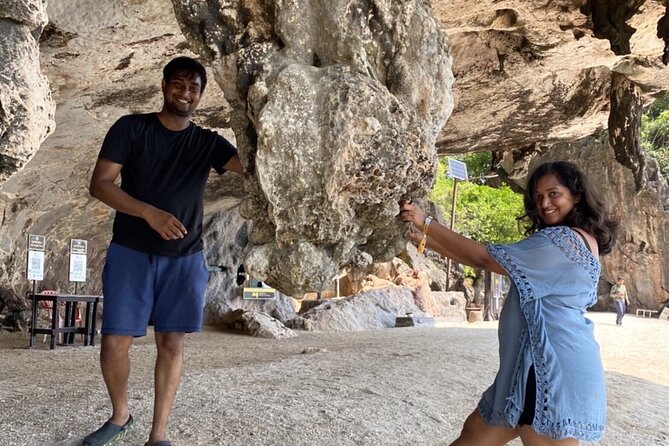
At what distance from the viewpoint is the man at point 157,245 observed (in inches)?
107

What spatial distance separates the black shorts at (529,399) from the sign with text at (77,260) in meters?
7.36

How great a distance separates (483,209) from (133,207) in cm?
2123

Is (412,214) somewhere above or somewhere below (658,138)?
below

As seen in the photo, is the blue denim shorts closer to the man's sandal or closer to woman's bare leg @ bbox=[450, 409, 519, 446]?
the man's sandal

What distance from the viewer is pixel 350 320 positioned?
11383 millimetres

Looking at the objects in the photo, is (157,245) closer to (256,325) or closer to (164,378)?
(164,378)

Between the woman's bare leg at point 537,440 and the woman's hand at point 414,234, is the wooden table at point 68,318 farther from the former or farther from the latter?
the woman's bare leg at point 537,440

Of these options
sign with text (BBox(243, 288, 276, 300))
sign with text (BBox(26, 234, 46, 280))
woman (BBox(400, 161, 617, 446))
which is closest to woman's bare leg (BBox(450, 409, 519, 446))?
woman (BBox(400, 161, 617, 446))

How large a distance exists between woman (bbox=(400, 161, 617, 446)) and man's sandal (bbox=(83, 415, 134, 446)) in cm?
155

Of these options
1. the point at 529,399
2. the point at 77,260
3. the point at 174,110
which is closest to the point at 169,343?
the point at 174,110

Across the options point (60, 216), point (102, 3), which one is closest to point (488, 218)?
point (60, 216)

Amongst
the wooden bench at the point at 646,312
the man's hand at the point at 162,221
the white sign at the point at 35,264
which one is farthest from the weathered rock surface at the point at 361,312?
the wooden bench at the point at 646,312

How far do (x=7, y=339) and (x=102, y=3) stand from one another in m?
5.32

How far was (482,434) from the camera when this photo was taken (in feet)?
7.54
